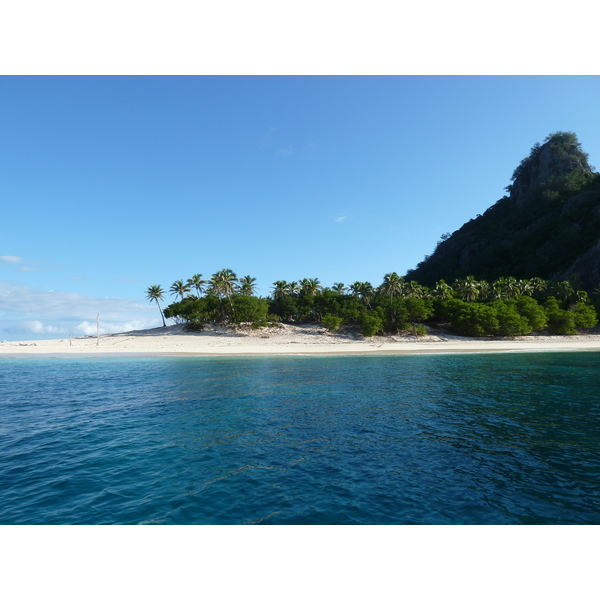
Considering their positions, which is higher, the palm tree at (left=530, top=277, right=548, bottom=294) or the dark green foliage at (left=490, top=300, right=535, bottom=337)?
the palm tree at (left=530, top=277, right=548, bottom=294)

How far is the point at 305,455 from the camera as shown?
12336 mm

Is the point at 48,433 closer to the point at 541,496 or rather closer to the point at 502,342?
the point at 541,496

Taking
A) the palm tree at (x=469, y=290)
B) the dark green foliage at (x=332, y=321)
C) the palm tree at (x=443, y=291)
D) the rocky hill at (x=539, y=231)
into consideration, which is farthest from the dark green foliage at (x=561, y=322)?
the dark green foliage at (x=332, y=321)

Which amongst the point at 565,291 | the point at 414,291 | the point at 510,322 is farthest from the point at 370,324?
the point at 565,291

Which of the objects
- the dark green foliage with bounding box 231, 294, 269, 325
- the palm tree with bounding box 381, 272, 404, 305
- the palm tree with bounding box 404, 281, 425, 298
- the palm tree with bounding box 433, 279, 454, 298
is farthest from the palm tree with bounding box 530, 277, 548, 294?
the dark green foliage with bounding box 231, 294, 269, 325

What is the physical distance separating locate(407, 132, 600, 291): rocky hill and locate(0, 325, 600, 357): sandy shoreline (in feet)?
150

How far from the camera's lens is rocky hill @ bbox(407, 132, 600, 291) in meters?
108

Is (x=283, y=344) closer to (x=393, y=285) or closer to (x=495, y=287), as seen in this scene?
(x=393, y=285)

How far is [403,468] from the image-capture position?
36.4 ft

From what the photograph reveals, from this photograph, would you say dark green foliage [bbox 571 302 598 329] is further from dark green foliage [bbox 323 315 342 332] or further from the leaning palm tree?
the leaning palm tree

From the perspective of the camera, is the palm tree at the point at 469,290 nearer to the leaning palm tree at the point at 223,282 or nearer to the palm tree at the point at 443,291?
the palm tree at the point at 443,291

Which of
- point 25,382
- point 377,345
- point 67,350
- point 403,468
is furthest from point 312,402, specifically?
point 67,350

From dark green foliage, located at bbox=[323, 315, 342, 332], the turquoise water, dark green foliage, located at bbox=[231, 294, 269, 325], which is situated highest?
dark green foliage, located at bbox=[231, 294, 269, 325]

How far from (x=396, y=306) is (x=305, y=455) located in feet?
209
